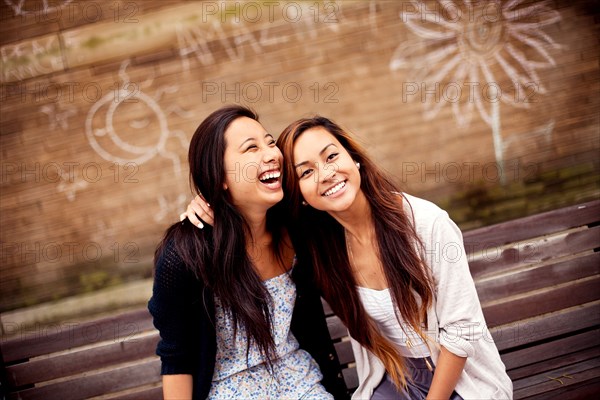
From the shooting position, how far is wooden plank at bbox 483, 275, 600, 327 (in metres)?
2.85

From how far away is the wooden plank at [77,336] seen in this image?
2762mm

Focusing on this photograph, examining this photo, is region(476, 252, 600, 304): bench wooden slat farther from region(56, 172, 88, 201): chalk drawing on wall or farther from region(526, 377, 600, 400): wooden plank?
region(56, 172, 88, 201): chalk drawing on wall

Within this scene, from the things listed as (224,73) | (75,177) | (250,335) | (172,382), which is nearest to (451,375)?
(250,335)

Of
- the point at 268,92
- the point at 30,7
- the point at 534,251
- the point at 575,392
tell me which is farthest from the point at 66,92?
the point at 575,392

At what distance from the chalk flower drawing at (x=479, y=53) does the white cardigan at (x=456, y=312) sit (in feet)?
A: 6.18

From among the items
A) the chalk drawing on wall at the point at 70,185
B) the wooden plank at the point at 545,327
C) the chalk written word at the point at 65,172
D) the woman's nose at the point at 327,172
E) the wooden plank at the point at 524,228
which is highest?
the chalk written word at the point at 65,172

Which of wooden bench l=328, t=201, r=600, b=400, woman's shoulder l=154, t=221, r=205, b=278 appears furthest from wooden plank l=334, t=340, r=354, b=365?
woman's shoulder l=154, t=221, r=205, b=278

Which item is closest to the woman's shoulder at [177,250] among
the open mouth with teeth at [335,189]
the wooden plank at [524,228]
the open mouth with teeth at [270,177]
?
the open mouth with teeth at [270,177]

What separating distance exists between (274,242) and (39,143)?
211 cm

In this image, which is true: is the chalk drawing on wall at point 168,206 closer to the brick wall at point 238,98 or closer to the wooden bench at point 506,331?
the brick wall at point 238,98

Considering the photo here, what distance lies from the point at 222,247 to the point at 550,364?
1805mm

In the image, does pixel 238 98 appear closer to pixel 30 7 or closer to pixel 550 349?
pixel 30 7

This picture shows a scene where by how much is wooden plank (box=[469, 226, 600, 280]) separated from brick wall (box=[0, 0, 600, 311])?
43.5 inches

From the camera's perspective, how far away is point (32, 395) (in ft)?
9.15
